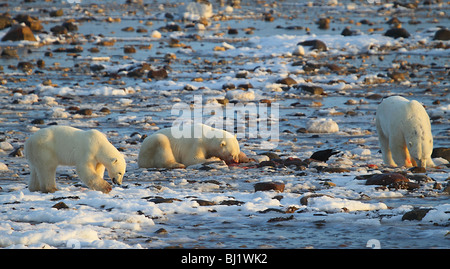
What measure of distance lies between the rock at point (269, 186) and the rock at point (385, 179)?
3.77ft

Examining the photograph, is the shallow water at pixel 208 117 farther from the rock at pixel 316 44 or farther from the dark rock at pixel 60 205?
the rock at pixel 316 44

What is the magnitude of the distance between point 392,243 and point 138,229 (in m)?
2.42

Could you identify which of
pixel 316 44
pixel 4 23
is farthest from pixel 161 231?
pixel 4 23

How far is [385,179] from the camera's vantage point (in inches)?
365

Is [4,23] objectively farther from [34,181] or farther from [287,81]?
[34,181]

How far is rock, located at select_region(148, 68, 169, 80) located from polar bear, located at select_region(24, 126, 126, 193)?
14.3 meters

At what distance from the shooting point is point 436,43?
3188 cm

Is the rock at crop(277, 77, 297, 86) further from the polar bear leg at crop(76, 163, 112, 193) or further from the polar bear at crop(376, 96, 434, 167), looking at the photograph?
the polar bear leg at crop(76, 163, 112, 193)

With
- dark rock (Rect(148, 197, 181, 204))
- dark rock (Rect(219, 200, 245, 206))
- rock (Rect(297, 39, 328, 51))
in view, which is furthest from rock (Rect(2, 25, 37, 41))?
dark rock (Rect(219, 200, 245, 206))

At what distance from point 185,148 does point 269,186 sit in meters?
2.80

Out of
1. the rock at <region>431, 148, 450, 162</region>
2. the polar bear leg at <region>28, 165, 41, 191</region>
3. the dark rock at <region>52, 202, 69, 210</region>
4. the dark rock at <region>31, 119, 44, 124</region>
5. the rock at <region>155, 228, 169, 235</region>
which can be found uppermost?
the rock at <region>155, 228, 169, 235</region>

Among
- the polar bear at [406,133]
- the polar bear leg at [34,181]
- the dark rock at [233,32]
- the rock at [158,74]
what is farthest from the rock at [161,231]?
the dark rock at [233,32]

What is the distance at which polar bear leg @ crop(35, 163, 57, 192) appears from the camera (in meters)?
8.94

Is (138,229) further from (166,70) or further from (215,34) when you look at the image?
(215,34)
